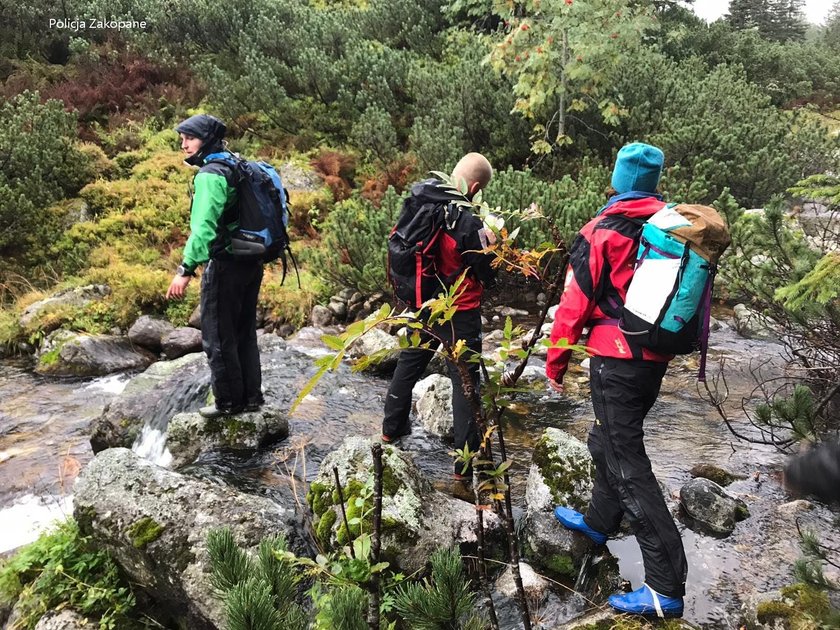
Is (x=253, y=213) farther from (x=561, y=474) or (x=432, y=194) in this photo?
(x=561, y=474)

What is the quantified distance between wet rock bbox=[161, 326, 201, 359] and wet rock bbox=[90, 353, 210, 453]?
2.05 metres

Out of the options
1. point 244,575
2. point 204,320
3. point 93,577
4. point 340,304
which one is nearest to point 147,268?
point 340,304

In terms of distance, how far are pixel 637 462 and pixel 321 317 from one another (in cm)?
611

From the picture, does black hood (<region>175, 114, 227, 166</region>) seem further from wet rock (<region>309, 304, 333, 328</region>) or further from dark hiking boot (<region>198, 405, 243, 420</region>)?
wet rock (<region>309, 304, 333, 328</region>)

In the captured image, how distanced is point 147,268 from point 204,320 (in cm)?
586

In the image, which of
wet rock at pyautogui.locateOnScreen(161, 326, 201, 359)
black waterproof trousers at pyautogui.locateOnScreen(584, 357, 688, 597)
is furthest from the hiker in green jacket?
wet rock at pyautogui.locateOnScreen(161, 326, 201, 359)

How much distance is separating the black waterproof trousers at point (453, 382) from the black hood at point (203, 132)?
1.89 metres

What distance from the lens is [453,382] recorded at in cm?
323

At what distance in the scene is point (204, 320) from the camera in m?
3.82

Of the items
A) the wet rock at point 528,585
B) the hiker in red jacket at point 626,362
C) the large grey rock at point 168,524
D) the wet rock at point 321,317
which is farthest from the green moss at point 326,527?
the wet rock at point 321,317

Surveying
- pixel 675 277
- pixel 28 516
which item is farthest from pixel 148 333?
pixel 675 277

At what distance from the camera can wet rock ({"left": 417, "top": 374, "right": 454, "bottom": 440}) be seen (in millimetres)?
4227

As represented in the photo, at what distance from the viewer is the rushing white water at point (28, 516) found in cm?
356

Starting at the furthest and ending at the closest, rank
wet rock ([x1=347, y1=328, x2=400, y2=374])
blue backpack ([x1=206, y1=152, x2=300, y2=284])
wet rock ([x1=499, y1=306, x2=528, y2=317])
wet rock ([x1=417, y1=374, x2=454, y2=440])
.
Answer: wet rock ([x1=499, y1=306, x2=528, y2=317])
wet rock ([x1=347, y1=328, x2=400, y2=374])
wet rock ([x1=417, y1=374, x2=454, y2=440])
blue backpack ([x1=206, y1=152, x2=300, y2=284])
